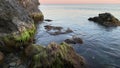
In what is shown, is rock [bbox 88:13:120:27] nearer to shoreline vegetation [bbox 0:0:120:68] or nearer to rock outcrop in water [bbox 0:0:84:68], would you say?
Result: shoreline vegetation [bbox 0:0:120:68]

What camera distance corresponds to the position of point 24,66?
21609 mm

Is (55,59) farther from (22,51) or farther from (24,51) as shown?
(22,51)

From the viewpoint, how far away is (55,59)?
20688 mm

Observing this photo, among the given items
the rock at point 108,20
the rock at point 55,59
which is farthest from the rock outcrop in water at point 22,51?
the rock at point 108,20

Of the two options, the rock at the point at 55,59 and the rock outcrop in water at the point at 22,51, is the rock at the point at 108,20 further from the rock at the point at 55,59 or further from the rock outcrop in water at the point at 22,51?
the rock at the point at 55,59

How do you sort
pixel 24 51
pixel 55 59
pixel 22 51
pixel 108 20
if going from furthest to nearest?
1. pixel 108 20
2. pixel 22 51
3. pixel 24 51
4. pixel 55 59

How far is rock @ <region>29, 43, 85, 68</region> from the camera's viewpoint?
2044 cm

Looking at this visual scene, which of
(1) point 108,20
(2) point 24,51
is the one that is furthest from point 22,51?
(1) point 108,20

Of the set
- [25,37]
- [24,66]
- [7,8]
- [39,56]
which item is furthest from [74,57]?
[7,8]

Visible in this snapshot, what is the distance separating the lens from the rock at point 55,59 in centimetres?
2044

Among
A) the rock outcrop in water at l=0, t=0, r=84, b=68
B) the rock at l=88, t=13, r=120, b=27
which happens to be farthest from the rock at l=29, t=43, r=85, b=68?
the rock at l=88, t=13, r=120, b=27

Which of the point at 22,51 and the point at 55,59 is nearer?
the point at 55,59

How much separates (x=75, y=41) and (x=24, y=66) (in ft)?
49.1

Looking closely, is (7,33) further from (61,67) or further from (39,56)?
(61,67)
